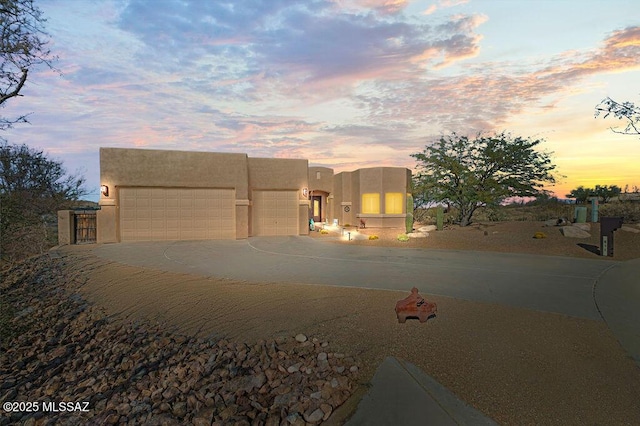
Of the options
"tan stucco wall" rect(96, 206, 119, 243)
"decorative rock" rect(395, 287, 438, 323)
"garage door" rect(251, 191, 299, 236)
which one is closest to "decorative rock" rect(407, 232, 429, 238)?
"garage door" rect(251, 191, 299, 236)

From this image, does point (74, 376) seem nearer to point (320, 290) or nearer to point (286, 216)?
point (320, 290)

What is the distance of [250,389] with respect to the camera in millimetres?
3707

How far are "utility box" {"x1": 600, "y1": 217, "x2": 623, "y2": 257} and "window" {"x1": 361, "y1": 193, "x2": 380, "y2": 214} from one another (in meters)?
12.4

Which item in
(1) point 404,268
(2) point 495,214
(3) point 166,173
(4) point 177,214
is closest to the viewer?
(1) point 404,268

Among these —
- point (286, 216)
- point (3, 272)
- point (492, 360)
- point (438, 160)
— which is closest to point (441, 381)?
point (492, 360)

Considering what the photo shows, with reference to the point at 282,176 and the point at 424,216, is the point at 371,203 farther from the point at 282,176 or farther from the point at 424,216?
the point at 282,176

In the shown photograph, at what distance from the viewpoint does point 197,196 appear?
16.0 m

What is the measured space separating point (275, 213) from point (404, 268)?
10.0 metres

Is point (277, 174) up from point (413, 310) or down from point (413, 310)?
up

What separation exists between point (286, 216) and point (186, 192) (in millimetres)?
5262

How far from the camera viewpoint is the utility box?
422 inches

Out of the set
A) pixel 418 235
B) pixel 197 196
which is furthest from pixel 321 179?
pixel 197 196

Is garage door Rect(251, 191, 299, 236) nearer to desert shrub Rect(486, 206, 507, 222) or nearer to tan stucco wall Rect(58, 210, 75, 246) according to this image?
tan stucco wall Rect(58, 210, 75, 246)

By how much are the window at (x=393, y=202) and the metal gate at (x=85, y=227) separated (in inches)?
652
